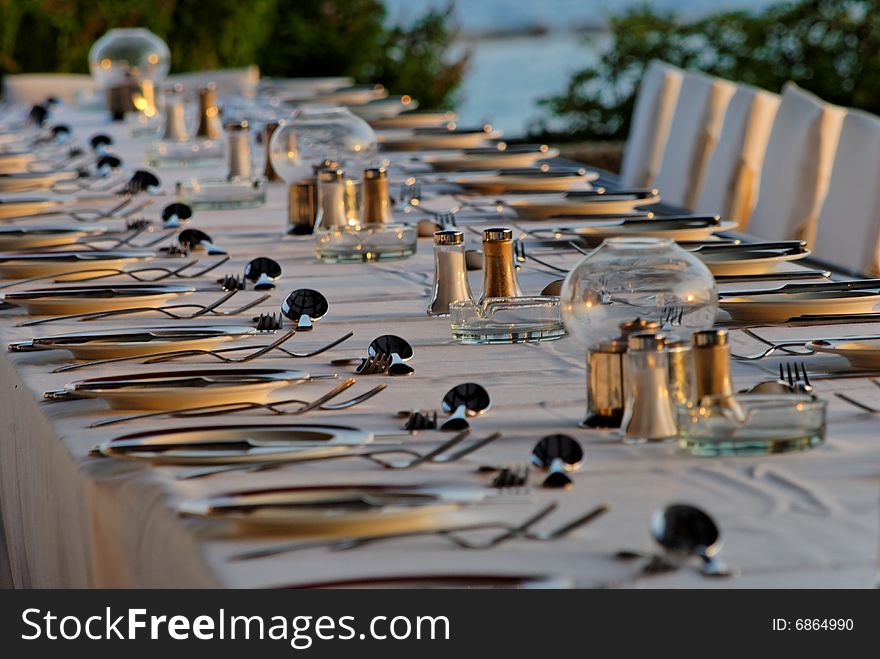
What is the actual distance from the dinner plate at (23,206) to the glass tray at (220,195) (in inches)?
12.5

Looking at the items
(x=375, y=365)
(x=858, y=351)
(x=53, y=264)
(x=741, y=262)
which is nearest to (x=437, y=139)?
(x=53, y=264)

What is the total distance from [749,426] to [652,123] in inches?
174

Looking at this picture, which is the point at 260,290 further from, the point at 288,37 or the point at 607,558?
the point at 288,37

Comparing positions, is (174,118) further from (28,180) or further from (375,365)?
(375,365)

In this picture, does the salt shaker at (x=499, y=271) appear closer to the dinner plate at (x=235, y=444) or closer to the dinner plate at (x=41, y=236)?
the dinner plate at (x=235, y=444)

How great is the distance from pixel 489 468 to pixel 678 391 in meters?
0.27

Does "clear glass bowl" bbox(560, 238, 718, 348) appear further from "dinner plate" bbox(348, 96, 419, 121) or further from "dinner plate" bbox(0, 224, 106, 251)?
"dinner plate" bbox(348, 96, 419, 121)

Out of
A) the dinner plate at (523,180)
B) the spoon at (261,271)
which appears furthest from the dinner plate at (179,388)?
A: the dinner plate at (523,180)

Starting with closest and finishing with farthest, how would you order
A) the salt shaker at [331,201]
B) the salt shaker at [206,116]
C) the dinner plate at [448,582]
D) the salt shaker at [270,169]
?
the dinner plate at [448,582], the salt shaker at [331,201], the salt shaker at [270,169], the salt shaker at [206,116]

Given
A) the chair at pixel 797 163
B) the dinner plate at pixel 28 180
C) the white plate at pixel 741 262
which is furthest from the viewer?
the chair at pixel 797 163

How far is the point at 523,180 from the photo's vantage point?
150 inches

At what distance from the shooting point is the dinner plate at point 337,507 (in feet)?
4.60

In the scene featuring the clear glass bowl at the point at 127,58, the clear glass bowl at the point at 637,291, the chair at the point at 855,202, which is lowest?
the chair at the point at 855,202
